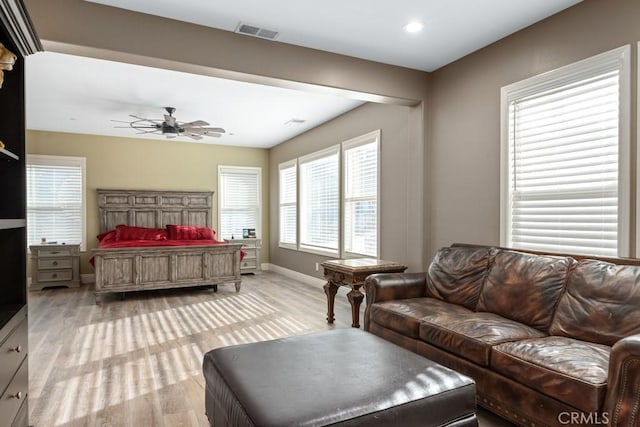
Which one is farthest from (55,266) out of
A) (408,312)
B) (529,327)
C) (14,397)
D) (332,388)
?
(529,327)

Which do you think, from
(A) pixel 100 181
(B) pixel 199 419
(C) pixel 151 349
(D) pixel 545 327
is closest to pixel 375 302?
(D) pixel 545 327

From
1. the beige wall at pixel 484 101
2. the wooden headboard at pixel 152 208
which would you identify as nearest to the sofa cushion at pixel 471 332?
the beige wall at pixel 484 101

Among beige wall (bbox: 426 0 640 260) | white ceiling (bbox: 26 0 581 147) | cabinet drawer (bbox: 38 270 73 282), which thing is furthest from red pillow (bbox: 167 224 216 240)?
beige wall (bbox: 426 0 640 260)

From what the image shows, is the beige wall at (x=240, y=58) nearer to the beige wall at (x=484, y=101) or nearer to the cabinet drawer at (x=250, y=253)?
the beige wall at (x=484, y=101)

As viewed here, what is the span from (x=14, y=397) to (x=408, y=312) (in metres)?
2.41

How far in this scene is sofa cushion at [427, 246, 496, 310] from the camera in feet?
10.4

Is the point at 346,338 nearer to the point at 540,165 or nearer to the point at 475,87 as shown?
the point at 540,165

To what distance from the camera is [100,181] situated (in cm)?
723

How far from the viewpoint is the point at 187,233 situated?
723 cm

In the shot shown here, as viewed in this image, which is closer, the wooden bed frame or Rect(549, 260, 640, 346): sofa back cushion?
Rect(549, 260, 640, 346): sofa back cushion

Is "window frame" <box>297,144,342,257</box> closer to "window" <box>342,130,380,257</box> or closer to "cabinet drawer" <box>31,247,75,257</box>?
"window" <box>342,130,380,257</box>

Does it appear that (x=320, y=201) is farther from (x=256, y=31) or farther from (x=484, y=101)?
(x=256, y=31)

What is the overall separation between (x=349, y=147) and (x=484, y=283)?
3.15 m

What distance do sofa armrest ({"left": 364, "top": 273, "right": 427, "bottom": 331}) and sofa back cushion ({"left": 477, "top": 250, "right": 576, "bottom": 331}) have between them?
1.99ft
